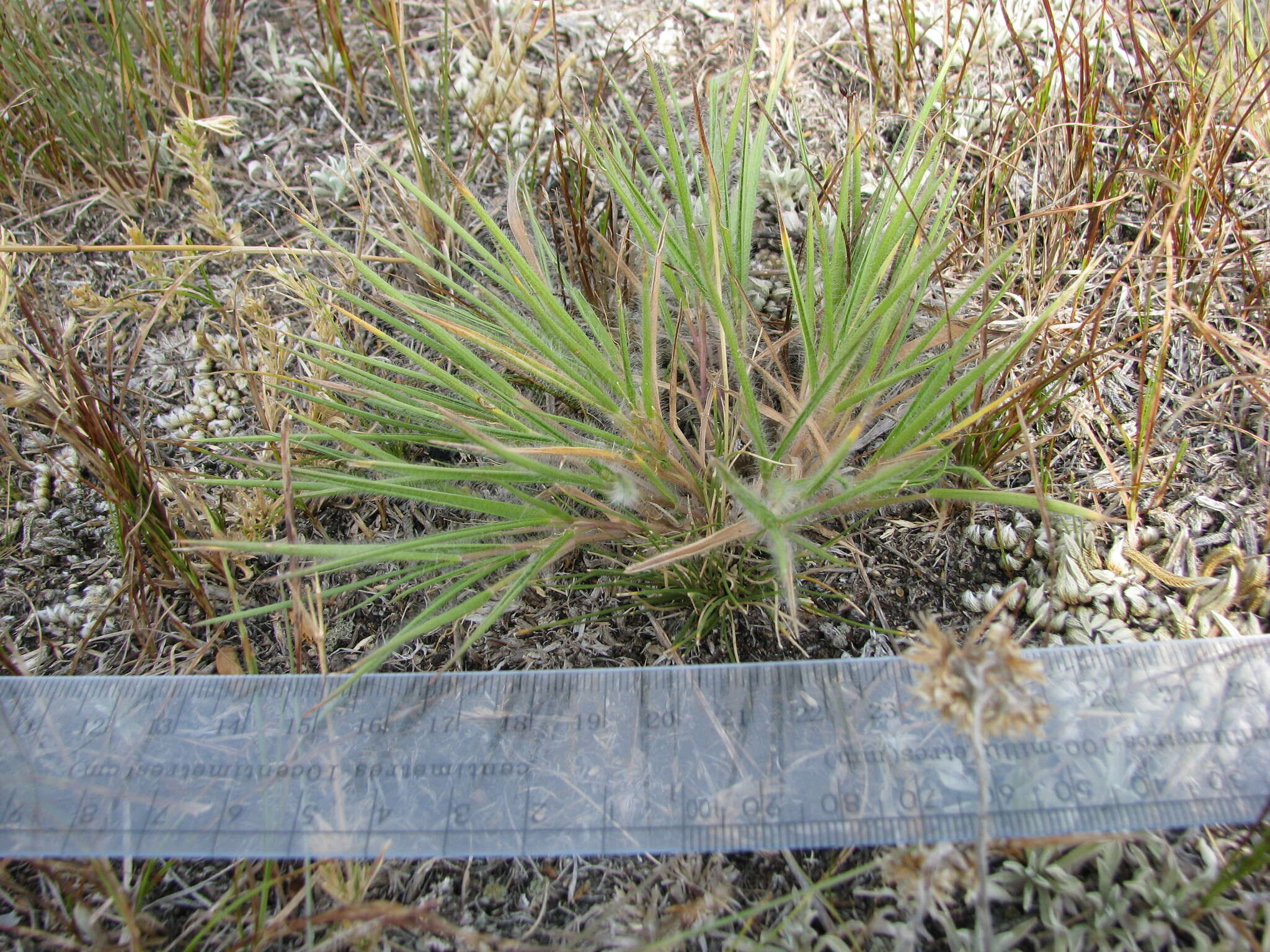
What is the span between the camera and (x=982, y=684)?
35.3 inches

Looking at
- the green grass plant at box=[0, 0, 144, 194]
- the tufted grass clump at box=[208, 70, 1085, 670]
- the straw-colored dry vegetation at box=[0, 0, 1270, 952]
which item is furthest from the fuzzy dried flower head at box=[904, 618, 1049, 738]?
the green grass plant at box=[0, 0, 144, 194]

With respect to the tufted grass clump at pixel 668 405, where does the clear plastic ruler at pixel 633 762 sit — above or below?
below

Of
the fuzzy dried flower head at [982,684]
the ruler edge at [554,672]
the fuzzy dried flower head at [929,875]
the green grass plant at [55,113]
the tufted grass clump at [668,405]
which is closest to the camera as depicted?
the fuzzy dried flower head at [982,684]

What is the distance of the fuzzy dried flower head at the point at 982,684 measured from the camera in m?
0.89

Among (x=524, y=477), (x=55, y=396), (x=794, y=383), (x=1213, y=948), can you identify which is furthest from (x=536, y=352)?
(x=1213, y=948)

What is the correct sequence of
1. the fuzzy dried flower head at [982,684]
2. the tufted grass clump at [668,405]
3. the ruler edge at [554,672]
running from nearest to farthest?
the fuzzy dried flower head at [982,684] < the tufted grass clump at [668,405] < the ruler edge at [554,672]

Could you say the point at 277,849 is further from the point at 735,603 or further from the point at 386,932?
the point at 735,603

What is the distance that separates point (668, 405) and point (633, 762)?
0.65 meters

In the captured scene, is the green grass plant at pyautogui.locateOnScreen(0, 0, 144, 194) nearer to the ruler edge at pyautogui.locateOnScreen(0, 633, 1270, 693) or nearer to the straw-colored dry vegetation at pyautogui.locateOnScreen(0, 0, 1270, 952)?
the straw-colored dry vegetation at pyautogui.locateOnScreen(0, 0, 1270, 952)

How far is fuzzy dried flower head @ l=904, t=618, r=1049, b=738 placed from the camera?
892 millimetres

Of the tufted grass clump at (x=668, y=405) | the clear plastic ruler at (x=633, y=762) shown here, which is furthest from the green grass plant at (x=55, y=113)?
the clear plastic ruler at (x=633, y=762)

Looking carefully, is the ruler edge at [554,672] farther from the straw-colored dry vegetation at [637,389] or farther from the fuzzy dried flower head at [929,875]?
the fuzzy dried flower head at [929,875]

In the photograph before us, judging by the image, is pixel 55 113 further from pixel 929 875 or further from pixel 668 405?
pixel 929 875

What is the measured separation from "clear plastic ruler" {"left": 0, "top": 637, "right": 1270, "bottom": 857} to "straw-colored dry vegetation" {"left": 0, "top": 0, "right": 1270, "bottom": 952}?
60 millimetres
